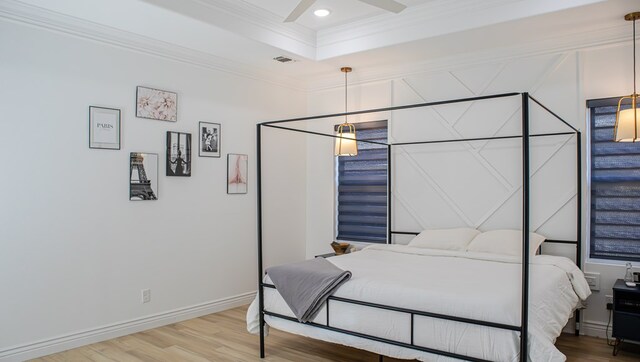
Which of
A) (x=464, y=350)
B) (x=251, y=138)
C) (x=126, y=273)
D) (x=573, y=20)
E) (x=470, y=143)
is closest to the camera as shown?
(x=464, y=350)

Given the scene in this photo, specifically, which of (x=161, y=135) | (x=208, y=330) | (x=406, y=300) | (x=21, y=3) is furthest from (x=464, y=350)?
(x=21, y=3)

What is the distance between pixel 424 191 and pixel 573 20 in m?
2.06

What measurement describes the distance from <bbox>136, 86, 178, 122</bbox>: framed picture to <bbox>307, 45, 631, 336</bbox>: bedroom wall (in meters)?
2.00

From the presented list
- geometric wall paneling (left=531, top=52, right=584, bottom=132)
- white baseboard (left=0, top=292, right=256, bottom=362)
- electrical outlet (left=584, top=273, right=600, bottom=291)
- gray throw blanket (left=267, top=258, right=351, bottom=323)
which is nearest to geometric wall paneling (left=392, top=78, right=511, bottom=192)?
geometric wall paneling (left=531, top=52, right=584, bottom=132)

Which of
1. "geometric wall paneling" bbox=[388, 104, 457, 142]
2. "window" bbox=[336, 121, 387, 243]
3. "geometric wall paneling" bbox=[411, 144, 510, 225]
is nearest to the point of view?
"geometric wall paneling" bbox=[411, 144, 510, 225]

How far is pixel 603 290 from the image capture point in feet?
12.8

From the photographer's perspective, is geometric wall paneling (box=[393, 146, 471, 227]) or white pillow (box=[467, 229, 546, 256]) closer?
white pillow (box=[467, 229, 546, 256])

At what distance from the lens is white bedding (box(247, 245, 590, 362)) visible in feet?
7.96

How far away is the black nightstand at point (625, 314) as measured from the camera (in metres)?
3.37

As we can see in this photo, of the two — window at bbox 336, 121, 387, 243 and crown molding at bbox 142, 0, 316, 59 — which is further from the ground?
crown molding at bbox 142, 0, 316, 59

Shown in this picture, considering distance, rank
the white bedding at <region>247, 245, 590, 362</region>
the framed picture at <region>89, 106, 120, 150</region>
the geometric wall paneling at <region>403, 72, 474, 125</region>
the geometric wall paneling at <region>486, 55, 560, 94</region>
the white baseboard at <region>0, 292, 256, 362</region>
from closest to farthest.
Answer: the white bedding at <region>247, 245, 590, 362</region> < the white baseboard at <region>0, 292, 256, 362</region> < the framed picture at <region>89, 106, 120, 150</region> < the geometric wall paneling at <region>486, 55, 560, 94</region> < the geometric wall paneling at <region>403, 72, 474, 125</region>

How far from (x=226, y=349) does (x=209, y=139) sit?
6.89 feet

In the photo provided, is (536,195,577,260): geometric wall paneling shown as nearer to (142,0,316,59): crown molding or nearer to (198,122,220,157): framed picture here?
(142,0,316,59): crown molding

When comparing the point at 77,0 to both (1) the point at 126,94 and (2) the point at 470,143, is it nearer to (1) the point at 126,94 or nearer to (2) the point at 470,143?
(1) the point at 126,94
